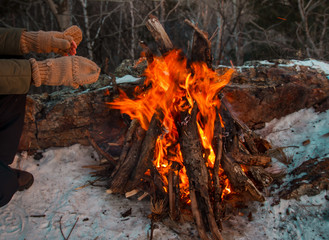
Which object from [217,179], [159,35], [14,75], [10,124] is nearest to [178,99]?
[159,35]

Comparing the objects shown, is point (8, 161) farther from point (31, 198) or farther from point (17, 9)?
point (17, 9)

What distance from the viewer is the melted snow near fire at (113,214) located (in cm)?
200

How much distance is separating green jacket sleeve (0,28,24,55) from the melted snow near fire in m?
1.36

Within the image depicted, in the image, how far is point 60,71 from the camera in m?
1.83

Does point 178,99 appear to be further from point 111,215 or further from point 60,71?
point 111,215

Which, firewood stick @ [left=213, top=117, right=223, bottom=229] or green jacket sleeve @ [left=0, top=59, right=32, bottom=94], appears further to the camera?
firewood stick @ [left=213, top=117, right=223, bottom=229]

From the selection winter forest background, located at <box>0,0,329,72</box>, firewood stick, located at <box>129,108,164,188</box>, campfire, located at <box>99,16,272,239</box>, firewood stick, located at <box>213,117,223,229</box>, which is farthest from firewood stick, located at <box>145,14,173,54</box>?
winter forest background, located at <box>0,0,329,72</box>

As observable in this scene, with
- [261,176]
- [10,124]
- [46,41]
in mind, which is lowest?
[261,176]

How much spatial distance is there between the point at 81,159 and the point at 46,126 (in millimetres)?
628

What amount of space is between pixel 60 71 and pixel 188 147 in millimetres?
1251

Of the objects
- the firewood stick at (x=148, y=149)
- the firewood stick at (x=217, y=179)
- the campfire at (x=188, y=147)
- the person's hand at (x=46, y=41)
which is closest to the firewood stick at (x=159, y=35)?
the campfire at (x=188, y=147)

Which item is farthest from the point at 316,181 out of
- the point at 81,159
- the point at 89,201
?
the point at 81,159

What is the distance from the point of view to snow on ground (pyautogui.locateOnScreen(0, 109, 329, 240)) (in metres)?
2.00

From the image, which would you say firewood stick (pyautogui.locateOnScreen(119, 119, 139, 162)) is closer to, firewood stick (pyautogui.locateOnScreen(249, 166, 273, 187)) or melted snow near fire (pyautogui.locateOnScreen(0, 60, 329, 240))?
melted snow near fire (pyautogui.locateOnScreen(0, 60, 329, 240))
